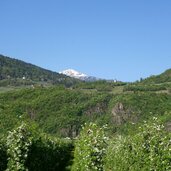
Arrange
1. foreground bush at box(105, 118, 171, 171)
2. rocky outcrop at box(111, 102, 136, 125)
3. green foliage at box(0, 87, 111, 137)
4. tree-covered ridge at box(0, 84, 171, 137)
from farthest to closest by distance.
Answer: green foliage at box(0, 87, 111, 137) < rocky outcrop at box(111, 102, 136, 125) < tree-covered ridge at box(0, 84, 171, 137) < foreground bush at box(105, 118, 171, 171)

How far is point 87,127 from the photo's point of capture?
24625 millimetres

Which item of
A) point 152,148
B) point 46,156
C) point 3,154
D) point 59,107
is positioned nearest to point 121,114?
point 59,107

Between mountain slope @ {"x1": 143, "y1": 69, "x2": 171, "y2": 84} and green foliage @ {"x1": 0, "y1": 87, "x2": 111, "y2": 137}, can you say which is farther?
mountain slope @ {"x1": 143, "y1": 69, "x2": 171, "y2": 84}

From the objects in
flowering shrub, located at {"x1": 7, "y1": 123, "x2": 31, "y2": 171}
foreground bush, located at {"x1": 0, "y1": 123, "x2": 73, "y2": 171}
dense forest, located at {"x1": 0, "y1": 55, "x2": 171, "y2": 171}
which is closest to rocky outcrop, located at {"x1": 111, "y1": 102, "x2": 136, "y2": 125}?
dense forest, located at {"x1": 0, "y1": 55, "x2": 171, "y2": 171}

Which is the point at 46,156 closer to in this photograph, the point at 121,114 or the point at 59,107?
the point at 121,114

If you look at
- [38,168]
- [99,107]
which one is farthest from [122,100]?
[38,168]

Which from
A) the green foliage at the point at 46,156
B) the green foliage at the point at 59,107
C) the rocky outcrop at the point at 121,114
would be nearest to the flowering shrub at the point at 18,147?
the green foliage at the point at 46,156

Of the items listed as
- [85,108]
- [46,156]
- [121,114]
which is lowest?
[46,156]

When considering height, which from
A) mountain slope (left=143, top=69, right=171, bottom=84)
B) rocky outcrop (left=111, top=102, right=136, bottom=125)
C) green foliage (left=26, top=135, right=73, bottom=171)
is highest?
mountain slope (left=143, top=69, right=171, bottom=84)

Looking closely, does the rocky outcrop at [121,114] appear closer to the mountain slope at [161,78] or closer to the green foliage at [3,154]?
the mountain slope at [161,78]

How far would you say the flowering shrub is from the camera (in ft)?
80.9

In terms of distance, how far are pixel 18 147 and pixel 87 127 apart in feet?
11.9

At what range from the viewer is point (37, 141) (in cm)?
2972

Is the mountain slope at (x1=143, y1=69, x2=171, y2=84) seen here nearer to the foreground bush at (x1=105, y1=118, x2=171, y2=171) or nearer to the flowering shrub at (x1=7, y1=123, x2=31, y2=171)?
the flowering shrub at (x1=7, y1=123, x2=31, y2=171)
